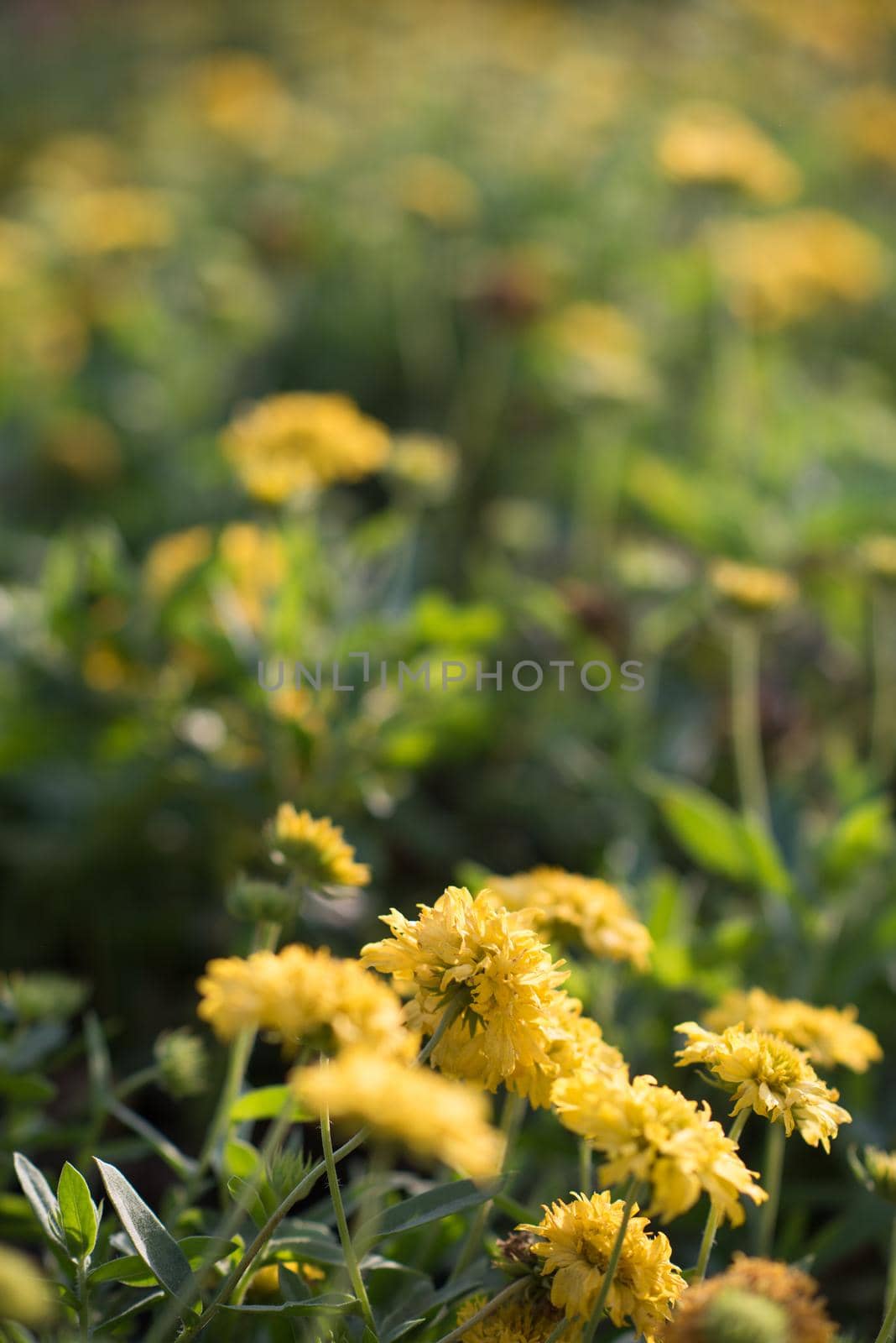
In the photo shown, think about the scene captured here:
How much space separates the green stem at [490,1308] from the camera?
0.72 metres

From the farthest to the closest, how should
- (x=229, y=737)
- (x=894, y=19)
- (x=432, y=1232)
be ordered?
(x=894, y=19) < (x=229, y=737) < (x=432, y=1232)

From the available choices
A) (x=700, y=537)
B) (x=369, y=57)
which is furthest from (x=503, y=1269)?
(x=369, y=57)

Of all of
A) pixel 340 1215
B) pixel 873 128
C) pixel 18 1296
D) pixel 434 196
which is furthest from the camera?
pixel 873 128

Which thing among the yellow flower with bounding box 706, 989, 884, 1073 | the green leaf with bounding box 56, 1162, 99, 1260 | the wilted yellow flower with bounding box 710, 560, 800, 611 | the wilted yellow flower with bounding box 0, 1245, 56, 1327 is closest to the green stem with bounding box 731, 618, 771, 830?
the wilted yellow flower with bounding box 710, 560, 800, 611

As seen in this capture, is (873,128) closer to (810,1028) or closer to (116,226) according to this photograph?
(116,226)

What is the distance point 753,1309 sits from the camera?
A: 2.05ft

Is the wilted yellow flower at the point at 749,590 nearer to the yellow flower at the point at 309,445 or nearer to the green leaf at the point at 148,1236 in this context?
the yellow flower at the point at 309,445

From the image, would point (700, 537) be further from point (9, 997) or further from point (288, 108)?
point (288, 108)

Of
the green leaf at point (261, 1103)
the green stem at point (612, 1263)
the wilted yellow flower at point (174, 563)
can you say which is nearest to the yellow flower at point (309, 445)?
the wilted yellow flower at point (174, 563)

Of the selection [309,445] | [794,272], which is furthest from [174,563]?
[794,272]

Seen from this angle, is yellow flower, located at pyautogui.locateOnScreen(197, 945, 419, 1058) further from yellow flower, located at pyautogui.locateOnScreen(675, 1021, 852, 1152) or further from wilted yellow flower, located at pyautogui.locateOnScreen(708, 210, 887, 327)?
wilted yellow flower, located at pyautogui.locateOnScreen(708, 210, 887, 327)

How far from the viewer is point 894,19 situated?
4.73 metres

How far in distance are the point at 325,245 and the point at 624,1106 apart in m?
2.62

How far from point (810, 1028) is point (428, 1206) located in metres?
0.32
